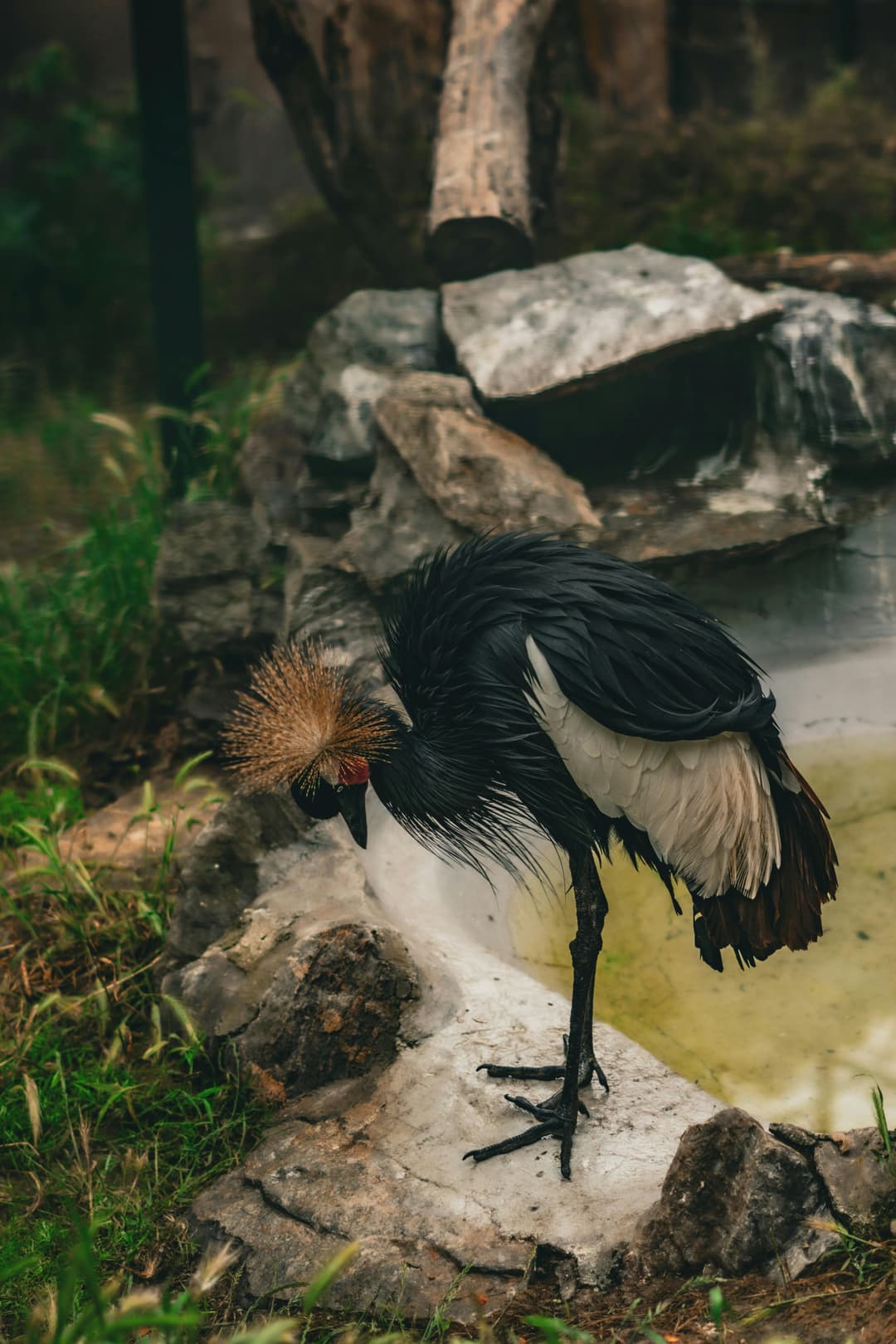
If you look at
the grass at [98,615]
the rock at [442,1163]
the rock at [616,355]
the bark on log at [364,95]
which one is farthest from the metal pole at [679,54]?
the rock at [442,1163]

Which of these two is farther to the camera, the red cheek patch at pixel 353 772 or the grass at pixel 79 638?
the grass at pixel 79 638

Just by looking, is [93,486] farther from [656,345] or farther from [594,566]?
[594,566]

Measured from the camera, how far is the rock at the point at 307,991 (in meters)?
2.66

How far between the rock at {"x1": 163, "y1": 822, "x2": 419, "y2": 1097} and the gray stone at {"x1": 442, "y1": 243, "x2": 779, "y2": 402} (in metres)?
1.92

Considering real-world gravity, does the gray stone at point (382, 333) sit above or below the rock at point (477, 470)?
above

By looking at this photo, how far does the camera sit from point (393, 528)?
382 cm

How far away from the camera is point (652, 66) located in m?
8.30

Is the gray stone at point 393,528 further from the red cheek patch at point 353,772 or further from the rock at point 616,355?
the red cheek patch at point 353,772

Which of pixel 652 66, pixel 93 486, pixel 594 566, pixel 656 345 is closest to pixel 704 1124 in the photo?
pixel 594 566

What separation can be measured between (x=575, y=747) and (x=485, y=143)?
2836 millimetres

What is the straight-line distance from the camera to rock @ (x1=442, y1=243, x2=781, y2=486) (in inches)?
159

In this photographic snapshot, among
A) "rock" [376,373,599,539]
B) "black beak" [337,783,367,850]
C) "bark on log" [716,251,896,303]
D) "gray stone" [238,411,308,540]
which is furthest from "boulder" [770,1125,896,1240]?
"bark on log" [716,251,896,303]

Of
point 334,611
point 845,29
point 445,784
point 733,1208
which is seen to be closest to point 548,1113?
point 733,1208

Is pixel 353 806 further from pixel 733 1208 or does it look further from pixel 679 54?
pixel 679 54
